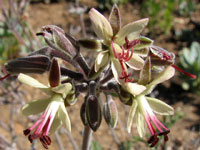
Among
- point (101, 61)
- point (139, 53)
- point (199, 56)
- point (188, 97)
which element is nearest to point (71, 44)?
point (101, 61)

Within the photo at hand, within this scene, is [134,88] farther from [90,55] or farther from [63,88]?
[90,55]

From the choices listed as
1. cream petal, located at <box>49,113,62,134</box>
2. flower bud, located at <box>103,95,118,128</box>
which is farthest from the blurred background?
cream petal, located at <box>49,113,62,134</box>

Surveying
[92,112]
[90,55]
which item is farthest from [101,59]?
[90,55]

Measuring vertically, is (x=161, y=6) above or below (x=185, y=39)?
above

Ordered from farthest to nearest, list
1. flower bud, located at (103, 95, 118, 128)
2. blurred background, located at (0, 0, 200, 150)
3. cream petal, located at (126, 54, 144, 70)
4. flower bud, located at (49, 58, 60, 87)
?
blurred background, located at (0, 0, 200, 150)
flower bud, located at (103, 95, 118, 128)
cream petal, located at (126, 54, 144, 70)
flower bud, located at (49, 58, 60, 87)

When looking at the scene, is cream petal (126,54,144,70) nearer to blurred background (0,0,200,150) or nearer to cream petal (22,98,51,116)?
cream petal (22,98,51,116)

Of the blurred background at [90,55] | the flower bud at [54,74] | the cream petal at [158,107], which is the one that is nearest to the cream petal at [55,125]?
the flower bud at [54,74]

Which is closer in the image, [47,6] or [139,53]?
[139,53]

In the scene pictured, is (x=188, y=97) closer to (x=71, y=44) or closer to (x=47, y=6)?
(x=71, y=44)
